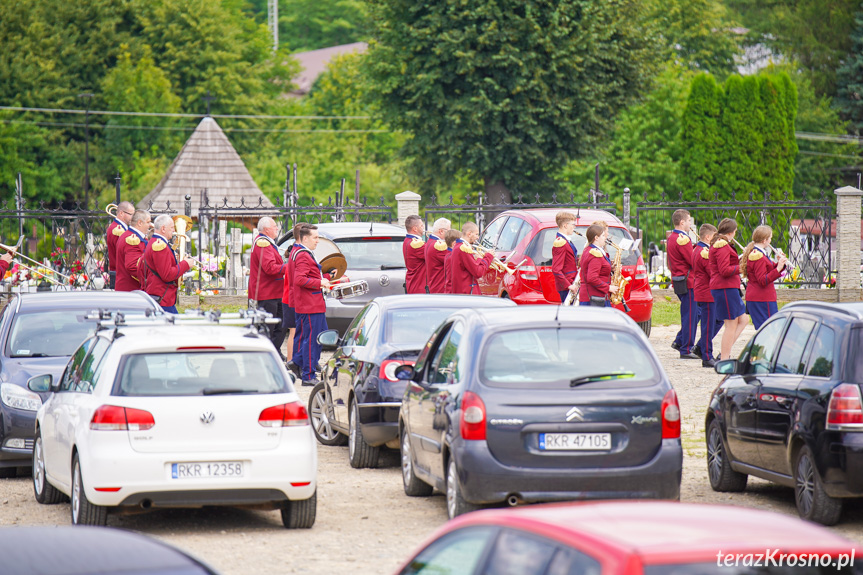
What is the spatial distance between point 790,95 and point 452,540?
49.1 meters

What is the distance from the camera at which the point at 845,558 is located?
3.48 m

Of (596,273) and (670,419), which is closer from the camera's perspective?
(670,419)

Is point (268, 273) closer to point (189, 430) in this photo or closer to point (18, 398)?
point (18, 398)

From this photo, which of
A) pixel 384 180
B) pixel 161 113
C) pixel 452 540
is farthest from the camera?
pixel 384 180

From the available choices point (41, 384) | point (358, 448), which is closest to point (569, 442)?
point (358, 448)

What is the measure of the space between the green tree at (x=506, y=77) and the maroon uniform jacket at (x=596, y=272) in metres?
22.2

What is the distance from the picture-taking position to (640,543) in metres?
3.40

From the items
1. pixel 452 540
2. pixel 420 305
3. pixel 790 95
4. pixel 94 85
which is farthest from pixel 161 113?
pixel 452 540

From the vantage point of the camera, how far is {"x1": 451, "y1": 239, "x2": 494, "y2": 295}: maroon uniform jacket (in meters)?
15.6

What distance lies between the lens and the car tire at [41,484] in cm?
970

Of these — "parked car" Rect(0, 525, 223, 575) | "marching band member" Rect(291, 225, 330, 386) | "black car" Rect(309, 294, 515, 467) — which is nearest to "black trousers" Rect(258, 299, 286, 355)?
"marching band member" Rect(291, 225, 330, 386)

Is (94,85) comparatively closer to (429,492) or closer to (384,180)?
(384,180)

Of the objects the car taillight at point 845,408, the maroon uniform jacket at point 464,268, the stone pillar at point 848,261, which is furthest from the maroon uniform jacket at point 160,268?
the stone pillar at point 848,261

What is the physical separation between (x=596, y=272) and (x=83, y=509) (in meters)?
8.48
